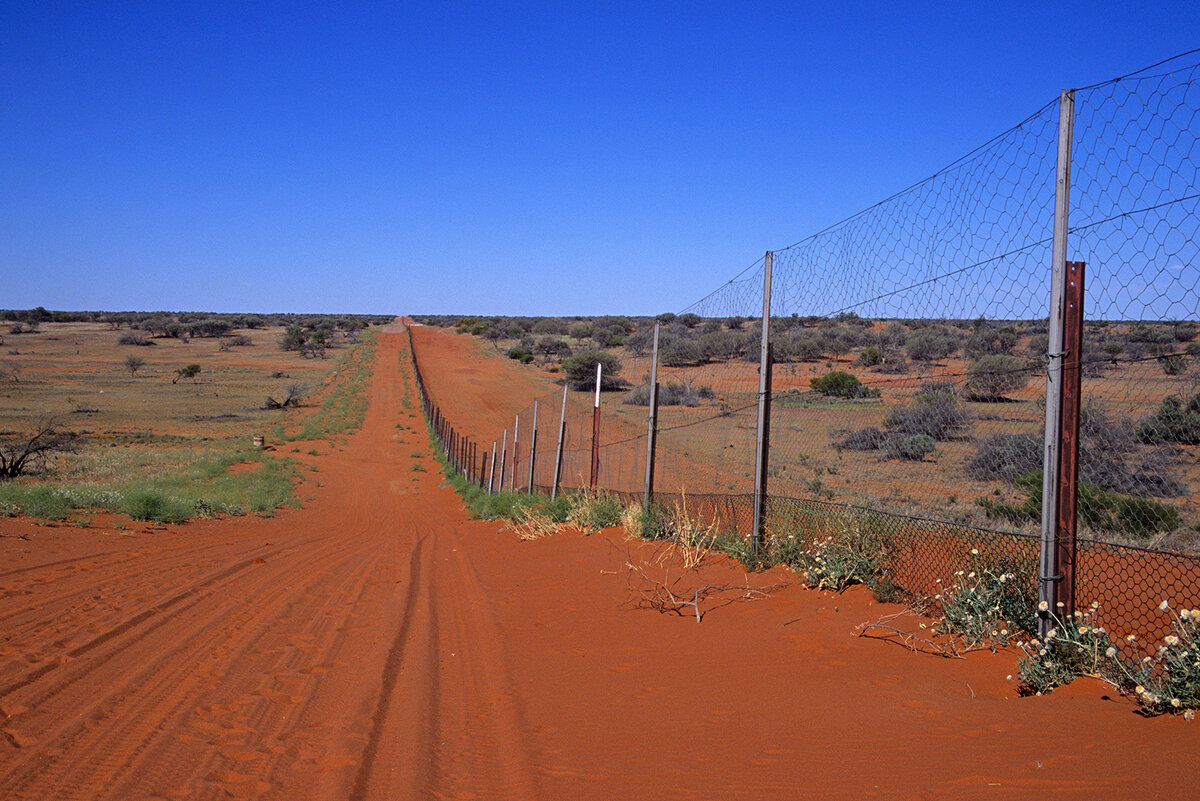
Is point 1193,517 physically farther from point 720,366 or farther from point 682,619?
point 720,366

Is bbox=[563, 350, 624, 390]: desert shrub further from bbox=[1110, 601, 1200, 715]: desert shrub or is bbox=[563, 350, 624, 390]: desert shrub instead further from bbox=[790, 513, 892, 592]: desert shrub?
bbox=[1110, 601, 1200, 715]: desert shrub

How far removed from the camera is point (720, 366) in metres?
11.0

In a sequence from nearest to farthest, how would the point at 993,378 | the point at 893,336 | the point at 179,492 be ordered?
the point at 993,378 → the point at 893,336 → the point at 179,492

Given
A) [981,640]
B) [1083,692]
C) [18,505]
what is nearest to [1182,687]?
[1083,692]

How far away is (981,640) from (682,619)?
→ 9.07 ft

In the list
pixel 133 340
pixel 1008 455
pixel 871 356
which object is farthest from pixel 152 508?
pixel 133 340

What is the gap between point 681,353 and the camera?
462 inches

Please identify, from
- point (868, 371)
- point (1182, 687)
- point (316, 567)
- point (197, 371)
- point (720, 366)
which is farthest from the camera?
point (197, 371)

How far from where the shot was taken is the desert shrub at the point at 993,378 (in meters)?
6.19

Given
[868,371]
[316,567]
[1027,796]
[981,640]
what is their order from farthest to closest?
[316,567] → [868,371] → [981,640] → [1027,796]

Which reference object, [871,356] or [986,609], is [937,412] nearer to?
[871,356]

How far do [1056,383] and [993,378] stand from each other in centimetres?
157

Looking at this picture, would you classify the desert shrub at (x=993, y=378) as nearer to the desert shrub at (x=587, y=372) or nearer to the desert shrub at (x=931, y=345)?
the desert shrub at (x=931, y=345)

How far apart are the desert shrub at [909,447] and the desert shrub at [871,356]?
87 cm
